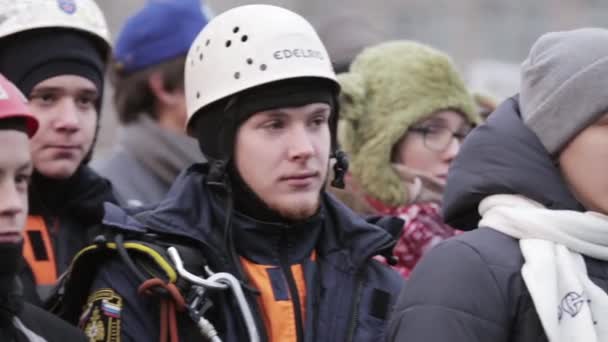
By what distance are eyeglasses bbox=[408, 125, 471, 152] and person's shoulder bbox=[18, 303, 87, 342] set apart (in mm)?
2129

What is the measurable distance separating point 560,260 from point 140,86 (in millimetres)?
3732

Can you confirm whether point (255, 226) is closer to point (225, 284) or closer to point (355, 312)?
point (225, 284)

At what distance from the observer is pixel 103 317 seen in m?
4.56

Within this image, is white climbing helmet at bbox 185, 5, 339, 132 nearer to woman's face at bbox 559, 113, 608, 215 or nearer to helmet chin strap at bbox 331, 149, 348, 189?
helmet chin strap at bbox 331, 149, 348, 189

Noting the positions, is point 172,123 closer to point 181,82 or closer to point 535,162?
point 181,82

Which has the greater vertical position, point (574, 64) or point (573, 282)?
point (574, 64)

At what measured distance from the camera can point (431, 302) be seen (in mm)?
4086

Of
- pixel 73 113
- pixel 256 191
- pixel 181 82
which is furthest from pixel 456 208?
pixel 181 82

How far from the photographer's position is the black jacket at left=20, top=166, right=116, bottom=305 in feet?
17.6

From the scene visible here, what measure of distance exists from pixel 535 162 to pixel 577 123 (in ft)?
0.50

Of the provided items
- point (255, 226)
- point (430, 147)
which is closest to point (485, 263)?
point (255, 226)

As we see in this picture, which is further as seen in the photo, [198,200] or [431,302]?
[198,200]

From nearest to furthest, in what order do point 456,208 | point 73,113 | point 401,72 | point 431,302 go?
point 431,302
point 456,208
point 73,113
point 401,72

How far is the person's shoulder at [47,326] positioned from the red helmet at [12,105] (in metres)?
0.51
